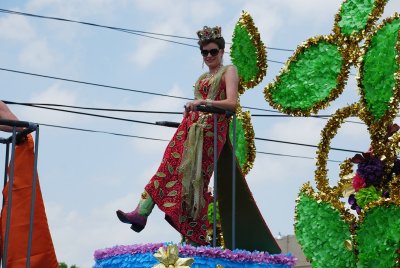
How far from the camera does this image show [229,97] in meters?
5.82

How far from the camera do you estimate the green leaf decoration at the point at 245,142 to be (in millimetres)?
6914

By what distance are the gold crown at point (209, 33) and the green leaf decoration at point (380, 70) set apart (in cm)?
102

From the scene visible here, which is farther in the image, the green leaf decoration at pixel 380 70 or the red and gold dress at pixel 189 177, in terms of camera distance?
the green leaf decoration at pixel 380 70

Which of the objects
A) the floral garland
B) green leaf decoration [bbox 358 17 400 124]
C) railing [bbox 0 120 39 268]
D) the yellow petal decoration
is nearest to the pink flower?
green leaf decoration [bbox 358 17 400 124]

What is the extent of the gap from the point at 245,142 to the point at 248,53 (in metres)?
0.67

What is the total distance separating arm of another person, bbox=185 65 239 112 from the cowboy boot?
25.1 inches

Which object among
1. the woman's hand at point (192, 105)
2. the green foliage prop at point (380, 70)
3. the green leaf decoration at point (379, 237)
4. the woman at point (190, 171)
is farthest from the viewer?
the green foliage prop at point (380, 70)

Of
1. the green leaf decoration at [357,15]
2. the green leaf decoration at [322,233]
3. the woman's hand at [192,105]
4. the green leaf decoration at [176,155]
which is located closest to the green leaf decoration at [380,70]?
the green leaf decoration at [357,15]

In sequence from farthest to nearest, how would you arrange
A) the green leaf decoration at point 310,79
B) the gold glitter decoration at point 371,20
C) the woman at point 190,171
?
the green leaf decoration at point 310,79, the gold glitter decoration at point 371,20, the woman at point 190,171

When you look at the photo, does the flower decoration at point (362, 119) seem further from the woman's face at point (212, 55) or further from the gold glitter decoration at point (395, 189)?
the woman's face at point (212, 55)

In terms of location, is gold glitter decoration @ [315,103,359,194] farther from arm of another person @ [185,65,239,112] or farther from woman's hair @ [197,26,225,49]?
woman's hair @ [197,26,225,49]

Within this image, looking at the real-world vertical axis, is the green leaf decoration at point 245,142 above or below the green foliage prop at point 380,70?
below

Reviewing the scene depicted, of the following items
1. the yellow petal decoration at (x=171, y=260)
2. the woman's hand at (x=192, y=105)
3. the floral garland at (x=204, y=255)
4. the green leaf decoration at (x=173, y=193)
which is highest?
the woman's hand at (x=192, y=105)

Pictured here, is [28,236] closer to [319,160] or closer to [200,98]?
[200,98]
